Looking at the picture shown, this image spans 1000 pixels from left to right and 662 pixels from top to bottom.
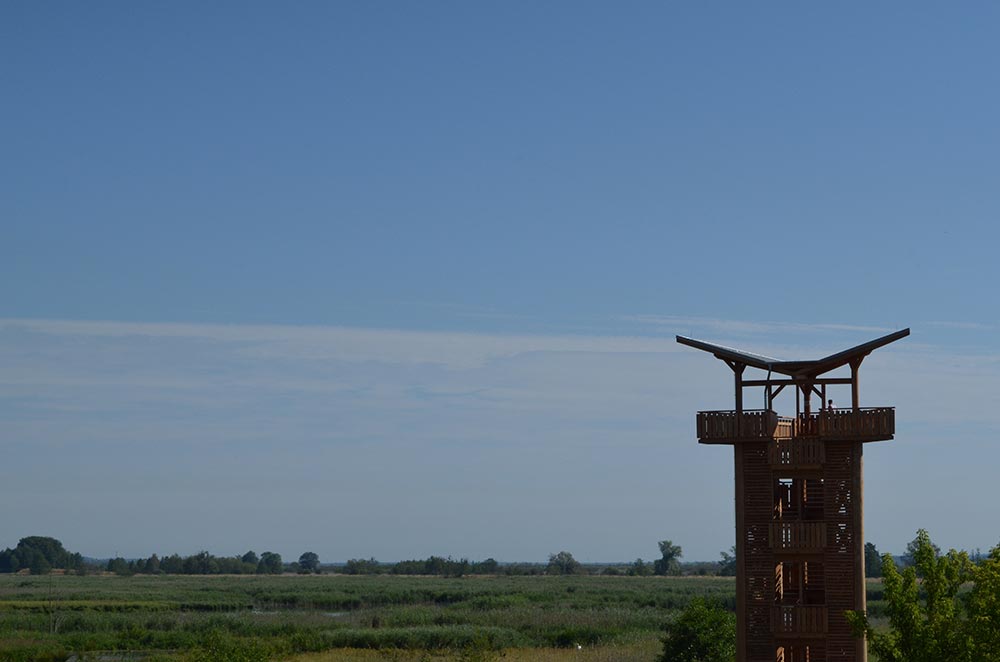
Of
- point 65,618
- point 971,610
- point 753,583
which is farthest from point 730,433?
point 65,618

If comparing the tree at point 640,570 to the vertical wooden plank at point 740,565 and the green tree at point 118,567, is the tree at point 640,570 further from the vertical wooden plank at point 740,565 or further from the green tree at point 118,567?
the vertical wooden plank at point 740,565

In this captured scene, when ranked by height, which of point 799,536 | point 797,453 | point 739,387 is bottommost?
point 799,536

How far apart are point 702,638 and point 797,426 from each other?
32.8ft

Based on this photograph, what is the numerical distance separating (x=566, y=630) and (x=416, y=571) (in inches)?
4583

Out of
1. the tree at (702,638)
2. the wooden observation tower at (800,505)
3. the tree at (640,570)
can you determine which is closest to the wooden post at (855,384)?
the wooden observation tower at (800,505)

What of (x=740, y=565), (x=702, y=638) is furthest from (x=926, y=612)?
(x=702, y=638)

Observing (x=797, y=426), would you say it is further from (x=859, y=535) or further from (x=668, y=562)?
(x=668, y=562)

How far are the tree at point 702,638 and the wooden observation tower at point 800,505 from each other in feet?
26.0

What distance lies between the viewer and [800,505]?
2997 cm

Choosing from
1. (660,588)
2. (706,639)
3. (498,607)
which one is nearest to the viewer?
(706,639)

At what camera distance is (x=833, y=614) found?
29.2 metres

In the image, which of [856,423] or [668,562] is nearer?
[856,423]

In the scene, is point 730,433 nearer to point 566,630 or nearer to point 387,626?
point 566,630

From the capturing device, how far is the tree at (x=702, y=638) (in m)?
37.9
